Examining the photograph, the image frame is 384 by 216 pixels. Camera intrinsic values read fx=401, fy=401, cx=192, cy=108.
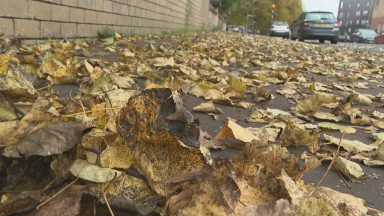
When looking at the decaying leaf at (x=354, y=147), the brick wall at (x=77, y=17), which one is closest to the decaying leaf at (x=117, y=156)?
the decaying leaf at (x=354, y=147)

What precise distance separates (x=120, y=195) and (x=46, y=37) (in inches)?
167

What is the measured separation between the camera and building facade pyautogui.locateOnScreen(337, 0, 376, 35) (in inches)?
2896

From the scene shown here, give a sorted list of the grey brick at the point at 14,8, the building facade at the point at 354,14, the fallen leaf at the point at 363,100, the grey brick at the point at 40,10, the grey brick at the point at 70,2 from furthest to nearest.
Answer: the building facade at the point at 354,14, the grey brick at the point at 70,2, the grey brick at the point at 40,10, the grey brick at the point at 14,8, the fallen leaf at the point at 363,100

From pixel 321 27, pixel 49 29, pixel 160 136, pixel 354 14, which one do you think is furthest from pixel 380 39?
pixel 354 14

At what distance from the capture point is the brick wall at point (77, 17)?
4.07 m

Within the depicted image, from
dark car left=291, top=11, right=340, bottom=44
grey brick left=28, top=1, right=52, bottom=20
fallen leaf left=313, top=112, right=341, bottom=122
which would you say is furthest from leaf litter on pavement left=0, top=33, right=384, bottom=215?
dark car left=291, top=11, right=340, bottom=44

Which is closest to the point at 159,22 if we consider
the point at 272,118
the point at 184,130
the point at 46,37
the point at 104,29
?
the point at 104,29

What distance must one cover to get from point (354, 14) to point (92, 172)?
90.9 metres

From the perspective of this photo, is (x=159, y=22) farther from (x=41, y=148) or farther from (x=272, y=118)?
(x=41, y=148)

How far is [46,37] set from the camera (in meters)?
4.75

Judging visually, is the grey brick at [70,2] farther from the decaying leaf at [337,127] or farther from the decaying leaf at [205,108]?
the decaying leaf at [337,127]

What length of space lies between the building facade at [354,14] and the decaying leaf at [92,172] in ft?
238

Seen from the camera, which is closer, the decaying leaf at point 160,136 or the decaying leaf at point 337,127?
the decaying leaf at point 160,136

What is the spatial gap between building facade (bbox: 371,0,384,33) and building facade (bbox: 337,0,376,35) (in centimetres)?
295
